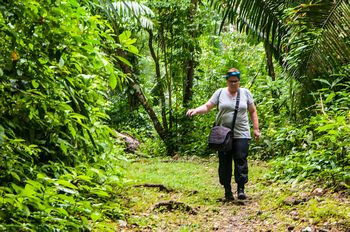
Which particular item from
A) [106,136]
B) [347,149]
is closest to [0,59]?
[106,136]

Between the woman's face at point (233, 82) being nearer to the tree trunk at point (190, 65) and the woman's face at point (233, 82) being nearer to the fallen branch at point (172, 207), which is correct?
the fallen branch at point (172, 207)

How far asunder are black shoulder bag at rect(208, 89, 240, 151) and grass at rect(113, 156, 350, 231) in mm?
717

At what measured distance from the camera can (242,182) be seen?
18.9 feet

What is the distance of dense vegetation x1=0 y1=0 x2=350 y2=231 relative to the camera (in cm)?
297

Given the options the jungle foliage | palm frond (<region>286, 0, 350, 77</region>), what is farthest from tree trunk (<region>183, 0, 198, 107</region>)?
the jungle foliage

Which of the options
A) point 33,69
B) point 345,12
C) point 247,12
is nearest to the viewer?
point 33,69

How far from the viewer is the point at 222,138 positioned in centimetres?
562

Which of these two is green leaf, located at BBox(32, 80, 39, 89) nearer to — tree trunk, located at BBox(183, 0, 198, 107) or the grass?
the grass

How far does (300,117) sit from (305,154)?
152 cm

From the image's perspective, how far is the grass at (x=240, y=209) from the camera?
4.17m

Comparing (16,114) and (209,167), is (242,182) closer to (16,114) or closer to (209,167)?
(16,114)

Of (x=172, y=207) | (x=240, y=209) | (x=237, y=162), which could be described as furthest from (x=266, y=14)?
(x=172, y=207)

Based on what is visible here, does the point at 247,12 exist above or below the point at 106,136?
above

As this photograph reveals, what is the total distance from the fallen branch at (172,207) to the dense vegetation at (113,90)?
54 centimetres
